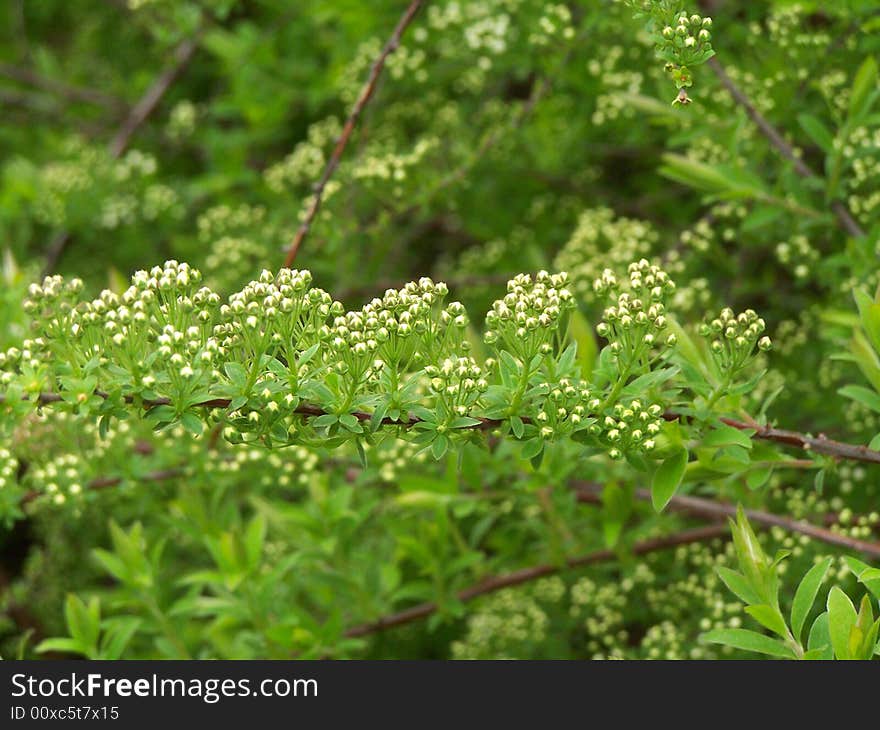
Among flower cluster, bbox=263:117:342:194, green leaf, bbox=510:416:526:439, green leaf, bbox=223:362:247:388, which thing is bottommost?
green leaf, bbox=510:416:526:439

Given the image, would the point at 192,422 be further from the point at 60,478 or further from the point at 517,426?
the point at 60,478

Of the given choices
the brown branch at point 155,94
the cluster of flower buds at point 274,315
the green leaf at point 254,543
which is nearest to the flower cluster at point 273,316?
the cluster of flower buds at point 274,315

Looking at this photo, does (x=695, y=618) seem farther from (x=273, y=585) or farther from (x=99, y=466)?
(x=99, y=466)

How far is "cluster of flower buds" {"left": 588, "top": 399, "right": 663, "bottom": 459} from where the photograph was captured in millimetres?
2242

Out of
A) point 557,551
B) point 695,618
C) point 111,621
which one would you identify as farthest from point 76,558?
point 695,618

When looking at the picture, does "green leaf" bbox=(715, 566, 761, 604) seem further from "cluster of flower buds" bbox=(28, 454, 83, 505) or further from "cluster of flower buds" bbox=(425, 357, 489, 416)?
"cluster of flower buds" bbox=(28, 454, 83, 505)

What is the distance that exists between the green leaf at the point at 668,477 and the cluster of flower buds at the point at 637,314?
0.26m

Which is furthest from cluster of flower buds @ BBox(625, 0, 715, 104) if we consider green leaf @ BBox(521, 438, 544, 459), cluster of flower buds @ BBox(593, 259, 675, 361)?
green leaf @ BBox(521, 438, 544, 459)

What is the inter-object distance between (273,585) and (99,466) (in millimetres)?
643

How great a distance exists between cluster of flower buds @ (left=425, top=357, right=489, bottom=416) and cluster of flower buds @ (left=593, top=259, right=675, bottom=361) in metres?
0.27

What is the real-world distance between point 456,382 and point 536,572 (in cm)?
152

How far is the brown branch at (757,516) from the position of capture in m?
2.84

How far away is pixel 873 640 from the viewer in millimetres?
2201

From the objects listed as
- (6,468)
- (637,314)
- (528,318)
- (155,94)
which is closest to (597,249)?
(637,314)
